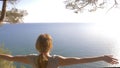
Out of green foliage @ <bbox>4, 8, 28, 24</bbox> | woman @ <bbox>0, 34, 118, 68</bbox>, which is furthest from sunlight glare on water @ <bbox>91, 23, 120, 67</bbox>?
woman @ <bbox>0, 34, 118, 68</bbox>

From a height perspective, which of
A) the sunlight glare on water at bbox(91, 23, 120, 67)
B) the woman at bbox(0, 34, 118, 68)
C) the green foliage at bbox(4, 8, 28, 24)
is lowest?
the sunlight glare on water at bbox(91, 23, 120, 67)

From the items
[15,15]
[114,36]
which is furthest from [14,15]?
[114,36]

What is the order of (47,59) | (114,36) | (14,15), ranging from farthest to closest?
(114,36) → (14,15) → (47,59)

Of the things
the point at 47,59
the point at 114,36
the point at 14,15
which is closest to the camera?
the point at 47,59

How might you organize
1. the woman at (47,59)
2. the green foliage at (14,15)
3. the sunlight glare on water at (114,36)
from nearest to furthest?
the woman at (47,59) → the green foliage at (14,15) → the sunlight glare on water at (114,36)

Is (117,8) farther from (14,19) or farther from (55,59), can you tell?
(55,59)

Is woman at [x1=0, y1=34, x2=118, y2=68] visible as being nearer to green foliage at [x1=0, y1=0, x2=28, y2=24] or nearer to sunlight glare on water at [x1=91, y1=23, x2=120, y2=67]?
green foliage at [x1=0, y1=0, x2=28, y2=24]

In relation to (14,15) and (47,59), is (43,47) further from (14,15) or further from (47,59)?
(14,15)

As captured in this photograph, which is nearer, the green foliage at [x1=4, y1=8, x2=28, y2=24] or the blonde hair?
the blonde hair

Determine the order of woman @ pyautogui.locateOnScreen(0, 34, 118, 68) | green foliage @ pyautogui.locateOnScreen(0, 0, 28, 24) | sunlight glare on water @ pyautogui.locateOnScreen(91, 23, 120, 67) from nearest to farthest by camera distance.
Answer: woman @ pyautogui.locateOnScreen(0, 34, 118, 68)
green foliage @ pyautogui.locateOnScreen(0, 0, 28, 24)
sunlight glare on water @ pyautogui.locateOnScreen(91, 23, 120, 67)

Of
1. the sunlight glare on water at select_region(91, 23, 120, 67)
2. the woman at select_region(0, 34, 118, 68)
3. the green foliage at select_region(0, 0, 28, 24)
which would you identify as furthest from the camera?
the sunlight glare on water at select_region(91, 23, 120, 67)

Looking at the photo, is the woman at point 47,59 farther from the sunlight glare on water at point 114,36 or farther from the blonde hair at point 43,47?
the sunlight glare on water at point 114,36

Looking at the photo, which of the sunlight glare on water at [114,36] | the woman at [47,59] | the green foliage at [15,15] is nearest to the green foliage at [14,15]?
the green foliage at [15,15]

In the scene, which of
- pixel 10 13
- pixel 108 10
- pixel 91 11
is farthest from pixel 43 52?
pixel 10 13
